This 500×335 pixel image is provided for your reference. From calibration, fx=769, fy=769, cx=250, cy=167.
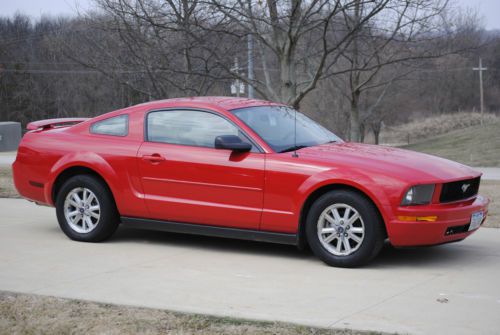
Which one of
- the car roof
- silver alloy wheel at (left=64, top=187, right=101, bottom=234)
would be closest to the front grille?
the car roof

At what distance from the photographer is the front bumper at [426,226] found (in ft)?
20.8

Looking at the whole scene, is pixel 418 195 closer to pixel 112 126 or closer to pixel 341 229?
pixel 341 229

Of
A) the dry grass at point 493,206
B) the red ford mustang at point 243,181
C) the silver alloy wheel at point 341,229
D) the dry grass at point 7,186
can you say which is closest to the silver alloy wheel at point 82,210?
the red ford mustang at point 243,181

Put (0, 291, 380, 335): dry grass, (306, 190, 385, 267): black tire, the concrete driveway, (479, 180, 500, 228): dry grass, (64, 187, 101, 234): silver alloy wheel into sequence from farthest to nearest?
(479, 180, 500, 228): dry grass, (64, 187, 101, 234): silver alloy wheel, (306, 190, 385, 267): black tire, the concrete driveway, (0, 291, 380, 335): dry grass

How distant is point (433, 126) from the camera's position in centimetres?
5028

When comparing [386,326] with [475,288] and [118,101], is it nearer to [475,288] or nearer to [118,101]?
[475,288]

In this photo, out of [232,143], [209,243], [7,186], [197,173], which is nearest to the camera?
[232,143]

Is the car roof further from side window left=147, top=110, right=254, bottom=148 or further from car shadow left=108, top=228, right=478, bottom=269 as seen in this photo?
car shadow left=108, top=228, right=478, bottom=269

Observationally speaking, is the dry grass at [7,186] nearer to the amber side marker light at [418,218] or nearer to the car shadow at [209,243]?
the car shadow at [209,243]

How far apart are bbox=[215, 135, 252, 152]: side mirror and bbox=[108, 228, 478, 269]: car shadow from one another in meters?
1.07

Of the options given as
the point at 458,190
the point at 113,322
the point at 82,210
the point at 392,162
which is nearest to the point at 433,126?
the point at 82,210

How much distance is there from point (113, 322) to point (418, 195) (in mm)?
2835

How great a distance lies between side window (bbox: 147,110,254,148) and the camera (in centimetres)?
730

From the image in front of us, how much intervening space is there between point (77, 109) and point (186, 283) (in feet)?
163
